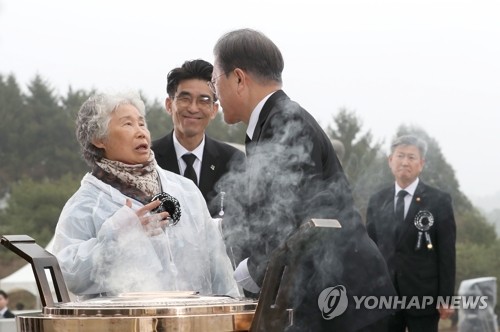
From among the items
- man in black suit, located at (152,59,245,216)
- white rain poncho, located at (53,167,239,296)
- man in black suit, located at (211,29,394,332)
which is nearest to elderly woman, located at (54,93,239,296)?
white rain poncho, located at (53,167,239,296)

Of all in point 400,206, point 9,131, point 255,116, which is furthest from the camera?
point 9,131

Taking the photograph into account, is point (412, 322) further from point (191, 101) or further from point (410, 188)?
point (191, 101)

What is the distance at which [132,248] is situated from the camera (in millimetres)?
3914

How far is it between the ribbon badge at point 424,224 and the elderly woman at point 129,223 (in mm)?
3571

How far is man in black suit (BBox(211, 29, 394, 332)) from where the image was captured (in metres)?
3.89

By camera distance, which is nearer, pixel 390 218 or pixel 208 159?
pixel 208 159

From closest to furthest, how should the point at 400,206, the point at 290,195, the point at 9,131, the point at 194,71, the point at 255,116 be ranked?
the point at 290,195 < the point at 255,116 < the point at 194,71 < the point at 400,206 < the point at 9,131

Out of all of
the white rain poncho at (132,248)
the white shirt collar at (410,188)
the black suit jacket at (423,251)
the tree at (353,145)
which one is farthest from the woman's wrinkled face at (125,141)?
the tree at (353,145)

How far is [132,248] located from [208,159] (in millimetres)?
1626

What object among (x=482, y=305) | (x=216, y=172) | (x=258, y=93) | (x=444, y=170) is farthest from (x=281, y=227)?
(x=444, y=170)

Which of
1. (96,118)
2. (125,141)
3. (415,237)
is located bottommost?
(415,237)

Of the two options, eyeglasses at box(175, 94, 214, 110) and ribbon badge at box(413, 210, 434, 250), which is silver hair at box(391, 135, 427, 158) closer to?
ribbon badge at box(413, 210, 434, 250)

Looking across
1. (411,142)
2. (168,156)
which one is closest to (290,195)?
(168,156)

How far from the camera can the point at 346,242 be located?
4.04 meters
